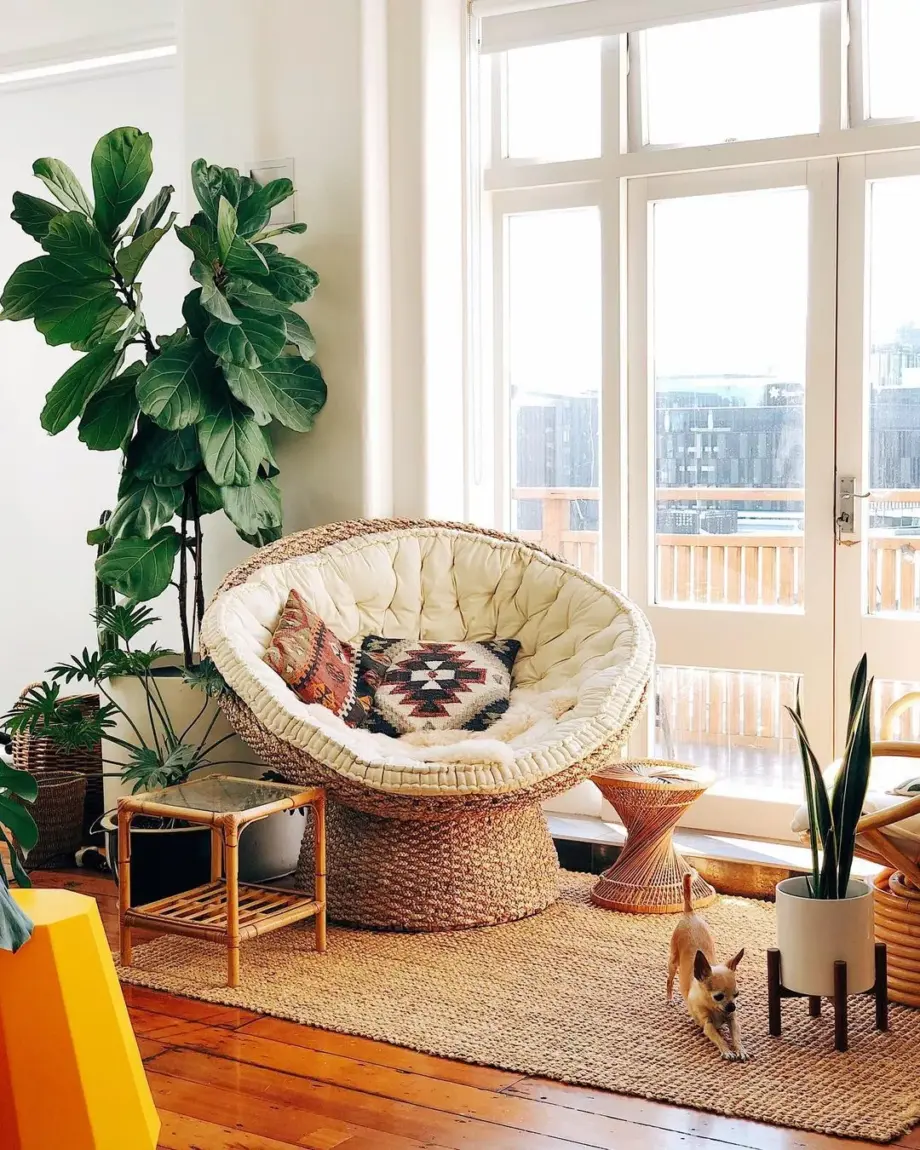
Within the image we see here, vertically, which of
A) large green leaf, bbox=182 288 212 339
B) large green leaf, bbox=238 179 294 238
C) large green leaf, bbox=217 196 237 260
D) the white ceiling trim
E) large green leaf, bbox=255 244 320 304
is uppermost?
the white ceiling trim

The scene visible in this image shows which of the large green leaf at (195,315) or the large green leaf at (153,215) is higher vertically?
the large green leaf at (153,215)

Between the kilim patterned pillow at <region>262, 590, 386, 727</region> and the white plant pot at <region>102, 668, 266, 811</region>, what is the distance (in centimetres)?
45


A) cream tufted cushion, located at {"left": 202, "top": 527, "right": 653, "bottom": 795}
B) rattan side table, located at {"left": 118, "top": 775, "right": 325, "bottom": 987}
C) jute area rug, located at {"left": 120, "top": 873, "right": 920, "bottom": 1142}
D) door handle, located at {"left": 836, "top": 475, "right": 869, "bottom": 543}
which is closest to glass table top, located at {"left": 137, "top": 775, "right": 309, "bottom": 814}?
rattan side table, located at {"left": 118, "top": 775, "right": 325, "bottom": 987}

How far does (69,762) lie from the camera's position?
4.13 m

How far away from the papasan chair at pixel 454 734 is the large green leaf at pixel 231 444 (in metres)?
0.23

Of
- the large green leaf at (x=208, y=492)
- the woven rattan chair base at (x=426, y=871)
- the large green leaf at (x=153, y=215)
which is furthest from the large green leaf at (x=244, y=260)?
the woven rattan chair base at (x=426, y=871)

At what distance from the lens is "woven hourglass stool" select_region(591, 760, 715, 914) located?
3348 mm

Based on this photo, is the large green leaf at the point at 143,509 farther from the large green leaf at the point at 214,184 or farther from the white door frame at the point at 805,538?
the white door frame at the point at 805,538

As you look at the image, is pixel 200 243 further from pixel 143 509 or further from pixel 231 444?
pixel 143 509

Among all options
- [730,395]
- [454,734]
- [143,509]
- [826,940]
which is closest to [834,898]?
[826,940]

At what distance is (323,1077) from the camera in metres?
2.39

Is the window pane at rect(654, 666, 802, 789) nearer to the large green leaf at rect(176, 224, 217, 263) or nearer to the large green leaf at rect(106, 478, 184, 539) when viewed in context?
the large green leaf at rect(106, 478, 184, 539)

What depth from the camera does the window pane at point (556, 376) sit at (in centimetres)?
418

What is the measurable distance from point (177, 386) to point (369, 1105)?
6.45 ft
